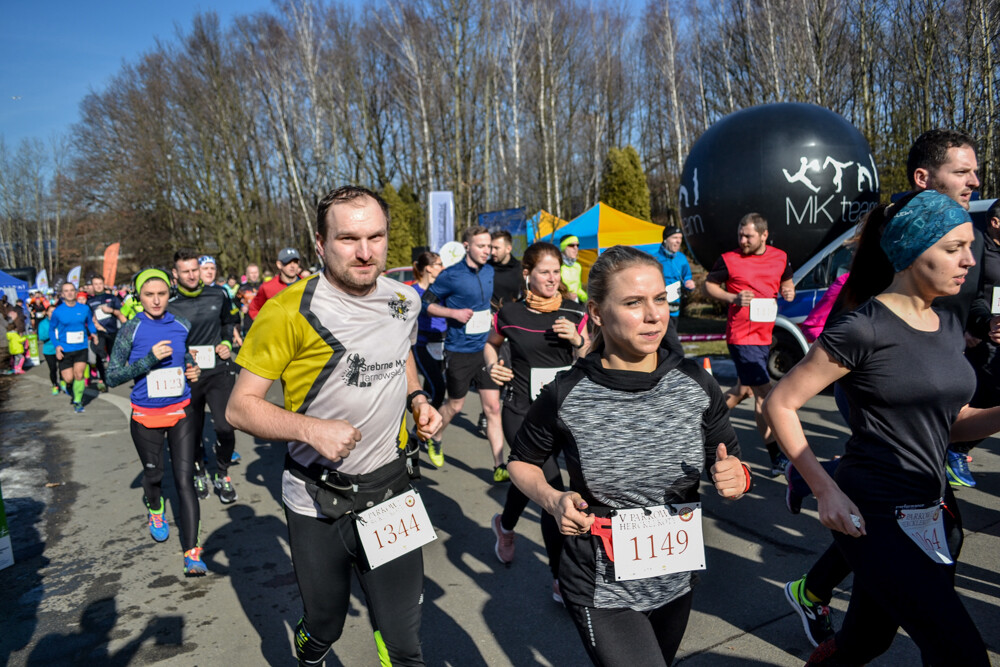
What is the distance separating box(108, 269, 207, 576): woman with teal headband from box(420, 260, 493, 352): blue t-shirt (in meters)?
2.51

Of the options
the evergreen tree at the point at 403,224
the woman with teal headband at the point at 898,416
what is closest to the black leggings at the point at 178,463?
the woman with teal headband at the point at 898,416

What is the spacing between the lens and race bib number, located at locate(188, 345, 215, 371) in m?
5.50

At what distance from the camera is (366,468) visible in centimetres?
260

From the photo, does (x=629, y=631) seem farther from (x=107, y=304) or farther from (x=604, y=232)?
(x=604, y=232)

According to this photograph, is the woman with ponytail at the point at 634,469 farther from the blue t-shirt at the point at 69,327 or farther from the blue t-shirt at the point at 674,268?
the blue t-shirt at the point at 69,327

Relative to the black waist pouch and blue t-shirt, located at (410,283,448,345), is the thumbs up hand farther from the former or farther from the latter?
blue t-shirt, located at (410,283,448,345)

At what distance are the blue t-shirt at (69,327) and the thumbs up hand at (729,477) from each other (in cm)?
1165

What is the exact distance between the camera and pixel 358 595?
416 centimetres

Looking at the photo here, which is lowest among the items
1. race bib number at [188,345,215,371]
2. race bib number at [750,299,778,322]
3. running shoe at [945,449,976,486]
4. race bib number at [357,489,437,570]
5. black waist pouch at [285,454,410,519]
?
running shoe at [945,449,976,486]

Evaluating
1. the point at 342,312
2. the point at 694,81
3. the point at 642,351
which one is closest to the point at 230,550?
the point at 342,312

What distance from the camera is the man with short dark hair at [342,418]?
246cm

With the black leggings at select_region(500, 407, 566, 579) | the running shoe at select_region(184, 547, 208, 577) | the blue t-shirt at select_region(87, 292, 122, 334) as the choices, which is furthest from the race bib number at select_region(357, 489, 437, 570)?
the blue t-shirt at select_region(87, 292, 122, 334)

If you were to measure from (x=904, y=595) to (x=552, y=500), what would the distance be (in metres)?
1.09

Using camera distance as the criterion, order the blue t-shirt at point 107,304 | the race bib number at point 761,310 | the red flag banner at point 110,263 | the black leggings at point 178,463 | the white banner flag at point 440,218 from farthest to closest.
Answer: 1. the white banner flag at point 440,218
2. the red flag banner at point 110,263
3. the blue t-shirt at point 107,304
4. the race bib number at point 761,310
5. the black leggings at point 178,463
